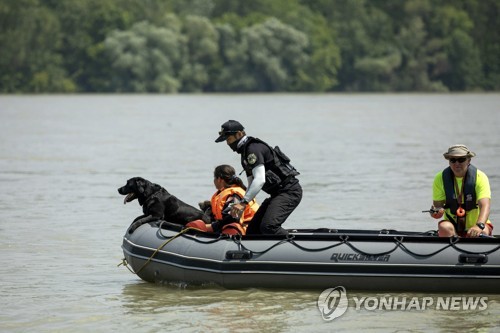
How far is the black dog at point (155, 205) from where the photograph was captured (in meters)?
11.3

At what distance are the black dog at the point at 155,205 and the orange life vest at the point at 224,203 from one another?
0.23 m

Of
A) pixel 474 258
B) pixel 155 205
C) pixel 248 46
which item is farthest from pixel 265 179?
pixel 248 46

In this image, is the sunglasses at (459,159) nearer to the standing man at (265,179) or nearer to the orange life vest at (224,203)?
the standing man at (265,179)

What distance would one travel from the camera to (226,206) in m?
11.0

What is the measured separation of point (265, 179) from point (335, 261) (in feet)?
3.47

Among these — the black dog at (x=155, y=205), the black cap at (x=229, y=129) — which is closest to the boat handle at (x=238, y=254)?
the black dog at (x=155, y=205)

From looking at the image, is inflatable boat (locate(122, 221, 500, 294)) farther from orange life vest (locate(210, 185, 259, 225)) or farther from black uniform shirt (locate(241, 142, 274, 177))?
black uniform shirt (locate(241, 142, 274, 177))

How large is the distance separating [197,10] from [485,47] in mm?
25157

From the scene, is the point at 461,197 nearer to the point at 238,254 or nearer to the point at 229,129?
the point at 238,254

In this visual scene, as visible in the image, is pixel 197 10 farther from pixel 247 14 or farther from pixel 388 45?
pixel 388 45

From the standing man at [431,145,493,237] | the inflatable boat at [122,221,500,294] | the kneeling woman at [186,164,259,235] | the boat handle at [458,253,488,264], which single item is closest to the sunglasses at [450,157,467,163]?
the standing man at [431,145,493,237]

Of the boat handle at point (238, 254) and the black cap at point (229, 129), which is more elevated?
the black cap at point (229, 129)

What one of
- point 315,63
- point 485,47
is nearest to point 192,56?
point 315,63

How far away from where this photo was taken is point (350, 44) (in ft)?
310
